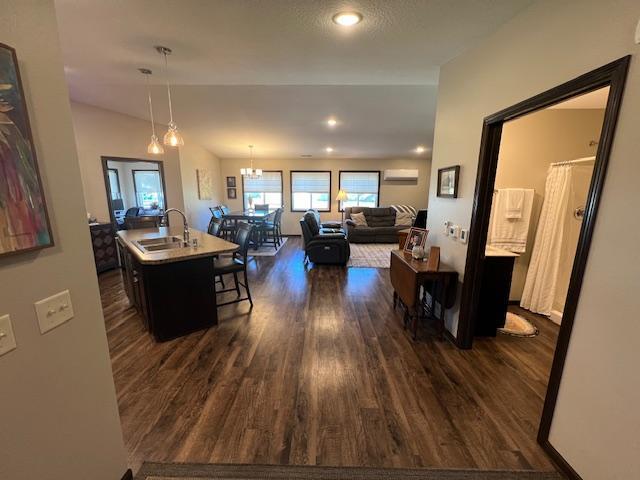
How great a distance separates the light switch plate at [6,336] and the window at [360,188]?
7.59 meters

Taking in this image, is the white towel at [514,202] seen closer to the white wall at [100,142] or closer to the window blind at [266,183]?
the white wall at [100,142]

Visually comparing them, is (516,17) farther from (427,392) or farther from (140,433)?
(140,433)

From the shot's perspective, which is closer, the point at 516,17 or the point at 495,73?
the point at 516,17

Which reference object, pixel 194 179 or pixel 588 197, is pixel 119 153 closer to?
pixel 194 179

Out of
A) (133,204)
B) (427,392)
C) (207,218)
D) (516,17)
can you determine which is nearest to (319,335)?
(427,392)

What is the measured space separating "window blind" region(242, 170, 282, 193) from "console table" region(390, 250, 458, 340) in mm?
5884

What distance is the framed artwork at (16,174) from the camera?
2.49ft

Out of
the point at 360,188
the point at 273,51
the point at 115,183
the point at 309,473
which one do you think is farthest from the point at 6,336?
the point at 115,183

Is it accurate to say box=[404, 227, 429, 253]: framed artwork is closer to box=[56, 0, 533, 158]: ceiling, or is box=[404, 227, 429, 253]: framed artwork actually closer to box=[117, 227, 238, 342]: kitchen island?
box=[56, 0, 533, 158]: ceiling

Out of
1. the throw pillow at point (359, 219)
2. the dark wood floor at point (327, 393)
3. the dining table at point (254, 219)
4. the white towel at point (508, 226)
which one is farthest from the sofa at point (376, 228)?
the dark wood floor at point (327, 393)

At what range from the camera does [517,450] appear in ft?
4.93

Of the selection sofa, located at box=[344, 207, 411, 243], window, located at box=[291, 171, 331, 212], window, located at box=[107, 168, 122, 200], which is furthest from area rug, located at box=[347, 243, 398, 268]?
window, located at box=[107, 168, 122, 200]

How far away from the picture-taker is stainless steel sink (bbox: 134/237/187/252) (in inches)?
108

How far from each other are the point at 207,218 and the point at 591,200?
7.31m
